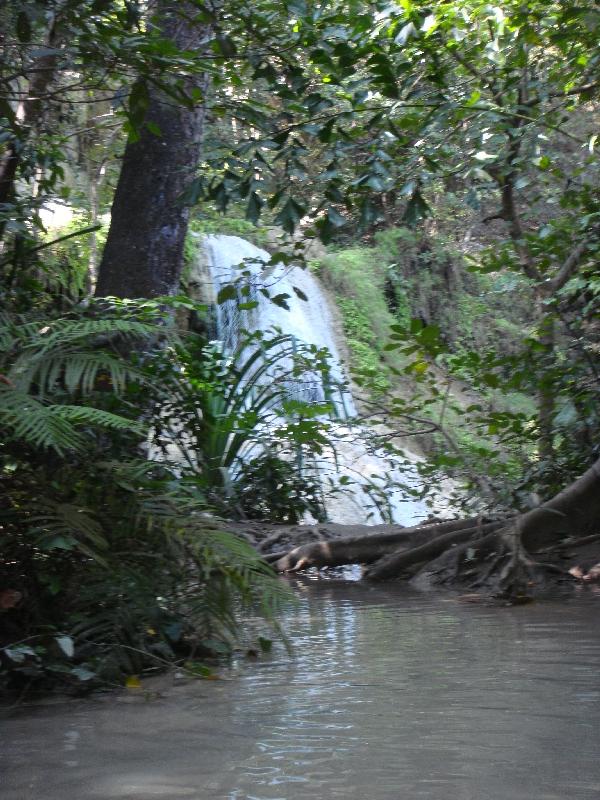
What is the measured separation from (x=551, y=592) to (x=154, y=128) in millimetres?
3572

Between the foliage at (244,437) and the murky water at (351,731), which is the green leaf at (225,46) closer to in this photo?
the foliage at (244,437)

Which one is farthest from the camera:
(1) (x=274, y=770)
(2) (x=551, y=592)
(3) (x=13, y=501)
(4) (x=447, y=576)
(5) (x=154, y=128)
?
(4) (x=447, y=576)

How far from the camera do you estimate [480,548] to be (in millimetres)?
6188

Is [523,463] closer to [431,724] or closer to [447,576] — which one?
[447,576]

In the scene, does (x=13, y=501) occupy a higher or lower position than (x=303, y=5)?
lower

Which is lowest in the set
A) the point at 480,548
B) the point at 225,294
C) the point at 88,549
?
the point at 88,549

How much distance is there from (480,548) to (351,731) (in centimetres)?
369

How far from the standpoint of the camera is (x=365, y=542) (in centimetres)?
704

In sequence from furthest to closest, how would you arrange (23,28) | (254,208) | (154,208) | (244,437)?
(244,437), (154,208), (254,208), (23,28)

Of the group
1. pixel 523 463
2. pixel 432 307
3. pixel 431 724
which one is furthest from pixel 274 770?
pixel 432 307

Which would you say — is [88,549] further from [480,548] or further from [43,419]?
[480,548]

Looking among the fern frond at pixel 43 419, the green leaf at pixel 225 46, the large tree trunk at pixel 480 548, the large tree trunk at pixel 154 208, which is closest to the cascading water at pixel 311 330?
the large tree trunk at pixel 480 548

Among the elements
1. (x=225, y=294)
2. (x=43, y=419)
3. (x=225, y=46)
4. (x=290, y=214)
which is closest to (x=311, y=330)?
(x=225, y=294)

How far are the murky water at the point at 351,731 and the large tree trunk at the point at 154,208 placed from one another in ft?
9.25
